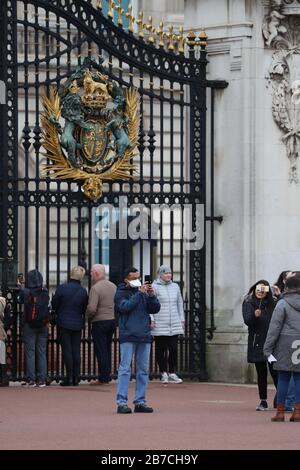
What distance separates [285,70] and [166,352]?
4173 mm

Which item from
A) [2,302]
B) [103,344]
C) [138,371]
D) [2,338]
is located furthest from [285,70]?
[138,371]

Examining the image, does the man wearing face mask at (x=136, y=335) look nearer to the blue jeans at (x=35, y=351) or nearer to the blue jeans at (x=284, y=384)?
the blue jeans at (x=284, y=384)

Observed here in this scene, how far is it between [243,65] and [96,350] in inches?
172

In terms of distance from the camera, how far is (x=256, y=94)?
22.1 m

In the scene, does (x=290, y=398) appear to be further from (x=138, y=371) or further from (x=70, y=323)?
(x=70, y=323)

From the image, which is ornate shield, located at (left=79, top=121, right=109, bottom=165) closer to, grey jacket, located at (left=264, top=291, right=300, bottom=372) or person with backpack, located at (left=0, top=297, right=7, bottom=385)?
person with backpack, located at (left=0, top=297, right=7, bottom=385)

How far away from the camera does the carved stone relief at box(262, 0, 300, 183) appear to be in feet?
72.5

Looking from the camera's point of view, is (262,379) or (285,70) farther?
(285,70)

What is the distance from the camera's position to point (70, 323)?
21266 millimetres

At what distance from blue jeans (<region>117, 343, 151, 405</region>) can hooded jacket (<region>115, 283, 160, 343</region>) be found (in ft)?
0.32

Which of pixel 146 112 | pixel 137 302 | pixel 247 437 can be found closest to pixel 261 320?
pixel 137 302

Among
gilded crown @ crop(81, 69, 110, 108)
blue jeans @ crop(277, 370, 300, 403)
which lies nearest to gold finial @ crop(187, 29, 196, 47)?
gilded crown @ crop(81, 69, 110, 108)

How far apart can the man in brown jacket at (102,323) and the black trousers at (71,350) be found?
26 cm
